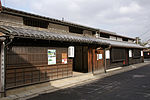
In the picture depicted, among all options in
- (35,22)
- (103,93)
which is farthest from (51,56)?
(103,93)

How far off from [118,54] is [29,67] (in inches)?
547

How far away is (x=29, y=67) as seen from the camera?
783 centimetres

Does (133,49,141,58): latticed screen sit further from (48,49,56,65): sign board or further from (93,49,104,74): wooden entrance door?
(48,49,56,65): sign board

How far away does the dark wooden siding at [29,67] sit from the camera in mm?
7008

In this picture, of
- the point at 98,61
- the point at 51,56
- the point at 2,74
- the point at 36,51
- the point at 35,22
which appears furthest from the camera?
the point at 98,61

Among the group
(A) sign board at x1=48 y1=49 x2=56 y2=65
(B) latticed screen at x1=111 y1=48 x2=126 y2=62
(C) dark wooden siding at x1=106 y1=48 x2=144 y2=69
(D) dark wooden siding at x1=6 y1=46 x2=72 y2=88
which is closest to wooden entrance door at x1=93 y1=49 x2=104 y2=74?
(C) dark wooden siding at x1=106 y1=48 x2=144 y2=69

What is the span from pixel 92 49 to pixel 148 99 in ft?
26.3

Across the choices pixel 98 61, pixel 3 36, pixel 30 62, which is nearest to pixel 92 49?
pixel 98 61

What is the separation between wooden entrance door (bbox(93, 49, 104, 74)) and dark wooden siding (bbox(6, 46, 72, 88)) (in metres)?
4.79

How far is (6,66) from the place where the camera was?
6.79 metres

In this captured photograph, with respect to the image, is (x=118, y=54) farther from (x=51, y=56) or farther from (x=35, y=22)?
(x=35, y=22)

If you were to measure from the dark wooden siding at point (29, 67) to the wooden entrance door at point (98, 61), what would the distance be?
4.79 metres

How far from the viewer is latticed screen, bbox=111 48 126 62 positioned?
1695 cm

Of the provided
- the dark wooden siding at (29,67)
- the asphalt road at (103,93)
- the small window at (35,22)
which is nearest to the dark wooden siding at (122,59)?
the asphalt road at (103,93)
